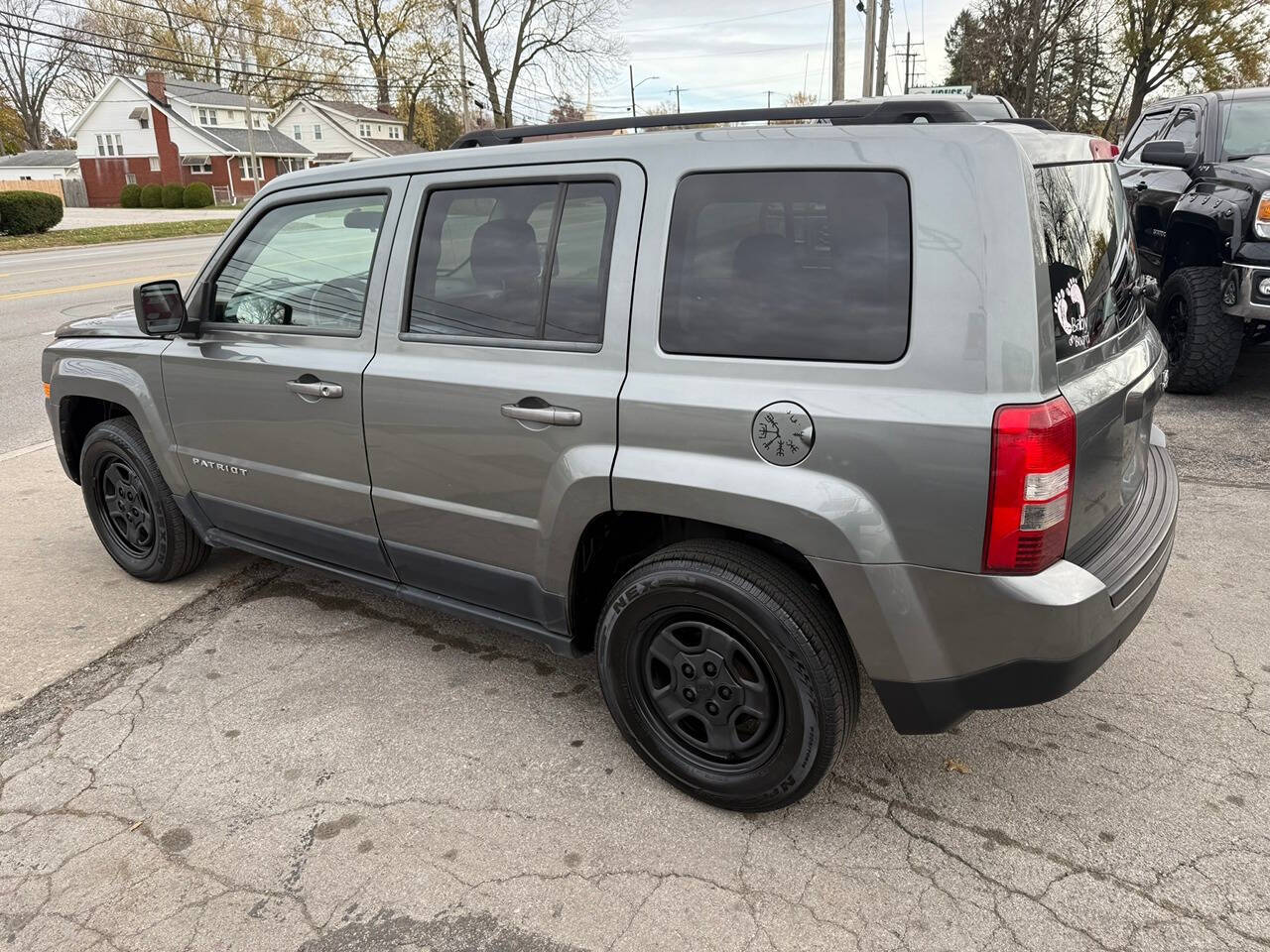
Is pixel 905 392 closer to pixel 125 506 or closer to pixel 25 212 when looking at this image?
pixel 125 506

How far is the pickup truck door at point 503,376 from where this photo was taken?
2.64m

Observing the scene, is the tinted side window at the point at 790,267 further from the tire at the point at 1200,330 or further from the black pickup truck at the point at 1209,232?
the tire at the point at 1200,330

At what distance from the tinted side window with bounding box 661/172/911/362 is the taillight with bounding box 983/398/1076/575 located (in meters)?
0.33

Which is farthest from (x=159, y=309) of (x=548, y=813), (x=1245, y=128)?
(x=1245, y=128)

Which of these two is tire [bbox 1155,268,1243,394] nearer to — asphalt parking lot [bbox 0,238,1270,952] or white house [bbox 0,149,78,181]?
asphalt parking lot [bbox 0,238,1270,952]

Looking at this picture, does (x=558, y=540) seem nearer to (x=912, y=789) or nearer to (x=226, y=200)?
(x=912, y=789)

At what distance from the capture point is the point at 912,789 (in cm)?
273

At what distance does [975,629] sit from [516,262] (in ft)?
5.54

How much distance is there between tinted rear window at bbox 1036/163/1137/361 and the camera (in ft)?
7.30

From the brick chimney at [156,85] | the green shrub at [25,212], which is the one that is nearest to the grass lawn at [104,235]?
the green shrub at [25,212]

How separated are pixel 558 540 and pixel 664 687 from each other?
0.54 meters

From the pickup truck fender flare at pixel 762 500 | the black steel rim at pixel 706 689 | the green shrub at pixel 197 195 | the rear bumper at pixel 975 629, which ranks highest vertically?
the green shrub at pixel 197 195

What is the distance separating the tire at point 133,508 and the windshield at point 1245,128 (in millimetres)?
7318

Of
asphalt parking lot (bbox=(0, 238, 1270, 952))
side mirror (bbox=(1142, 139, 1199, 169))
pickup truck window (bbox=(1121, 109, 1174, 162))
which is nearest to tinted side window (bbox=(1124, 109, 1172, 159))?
pickup truck window (bbox=(1121, 109, 1174, 162))
